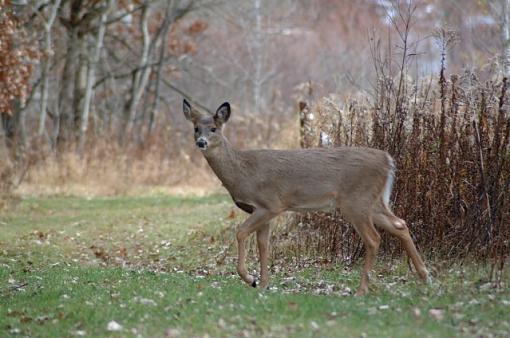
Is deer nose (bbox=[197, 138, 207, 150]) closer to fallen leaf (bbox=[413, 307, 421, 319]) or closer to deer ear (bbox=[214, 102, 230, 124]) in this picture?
deer ear (bbox=[214, 102, 230, 124])

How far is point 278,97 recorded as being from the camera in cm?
2978

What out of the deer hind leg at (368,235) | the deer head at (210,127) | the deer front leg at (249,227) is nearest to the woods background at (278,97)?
the deer hind leg at (368,235)

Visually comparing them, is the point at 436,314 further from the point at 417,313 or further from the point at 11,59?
the point at 11,59

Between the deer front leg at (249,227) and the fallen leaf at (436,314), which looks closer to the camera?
the fallen leaf at (436,314)

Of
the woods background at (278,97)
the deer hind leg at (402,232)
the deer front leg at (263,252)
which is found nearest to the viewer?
the deer hind leg at (402,232)

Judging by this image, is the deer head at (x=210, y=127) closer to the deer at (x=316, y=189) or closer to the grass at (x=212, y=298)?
the deer at (x=316, y=189)

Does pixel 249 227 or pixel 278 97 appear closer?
pixel 249 227

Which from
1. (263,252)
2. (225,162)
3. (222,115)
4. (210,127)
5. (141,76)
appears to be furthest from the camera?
(141,76)

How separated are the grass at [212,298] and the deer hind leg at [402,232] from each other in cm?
19

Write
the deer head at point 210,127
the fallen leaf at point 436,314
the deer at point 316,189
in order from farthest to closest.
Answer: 1. the deer head at point 210,127
2. the deer at point 316,189
3. the fallen leaf at point 436,314

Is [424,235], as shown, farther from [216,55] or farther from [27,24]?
[216,55]

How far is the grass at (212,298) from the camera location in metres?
7.34

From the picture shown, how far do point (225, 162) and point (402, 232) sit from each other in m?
2.08

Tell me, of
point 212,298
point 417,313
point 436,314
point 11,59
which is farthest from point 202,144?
point 11,59
